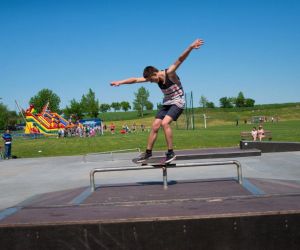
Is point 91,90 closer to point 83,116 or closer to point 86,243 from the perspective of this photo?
point 83,116

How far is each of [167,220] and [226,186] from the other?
252 centimetres

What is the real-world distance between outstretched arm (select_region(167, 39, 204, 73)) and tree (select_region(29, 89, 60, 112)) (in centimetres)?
9913

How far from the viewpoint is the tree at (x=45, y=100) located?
102 meters

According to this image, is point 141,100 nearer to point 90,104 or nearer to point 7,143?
point 90,104

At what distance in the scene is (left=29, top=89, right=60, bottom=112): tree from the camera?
10181 cm

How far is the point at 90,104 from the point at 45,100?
12.5m

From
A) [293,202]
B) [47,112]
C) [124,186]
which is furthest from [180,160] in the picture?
[47,112]

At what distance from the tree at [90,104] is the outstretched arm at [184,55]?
96.1 metres

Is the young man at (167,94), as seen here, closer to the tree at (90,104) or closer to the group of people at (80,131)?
the group of people at (80,131)

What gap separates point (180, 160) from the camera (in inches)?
582

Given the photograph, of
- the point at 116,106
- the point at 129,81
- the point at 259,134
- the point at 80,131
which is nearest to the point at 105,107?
the point at 116,106

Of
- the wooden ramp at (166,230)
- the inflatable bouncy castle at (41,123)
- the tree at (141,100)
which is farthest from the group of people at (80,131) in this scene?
the tree at (141,100)

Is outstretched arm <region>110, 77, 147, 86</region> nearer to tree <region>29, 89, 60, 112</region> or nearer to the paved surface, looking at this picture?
the paved surface

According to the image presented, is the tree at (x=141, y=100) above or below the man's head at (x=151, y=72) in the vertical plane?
above
